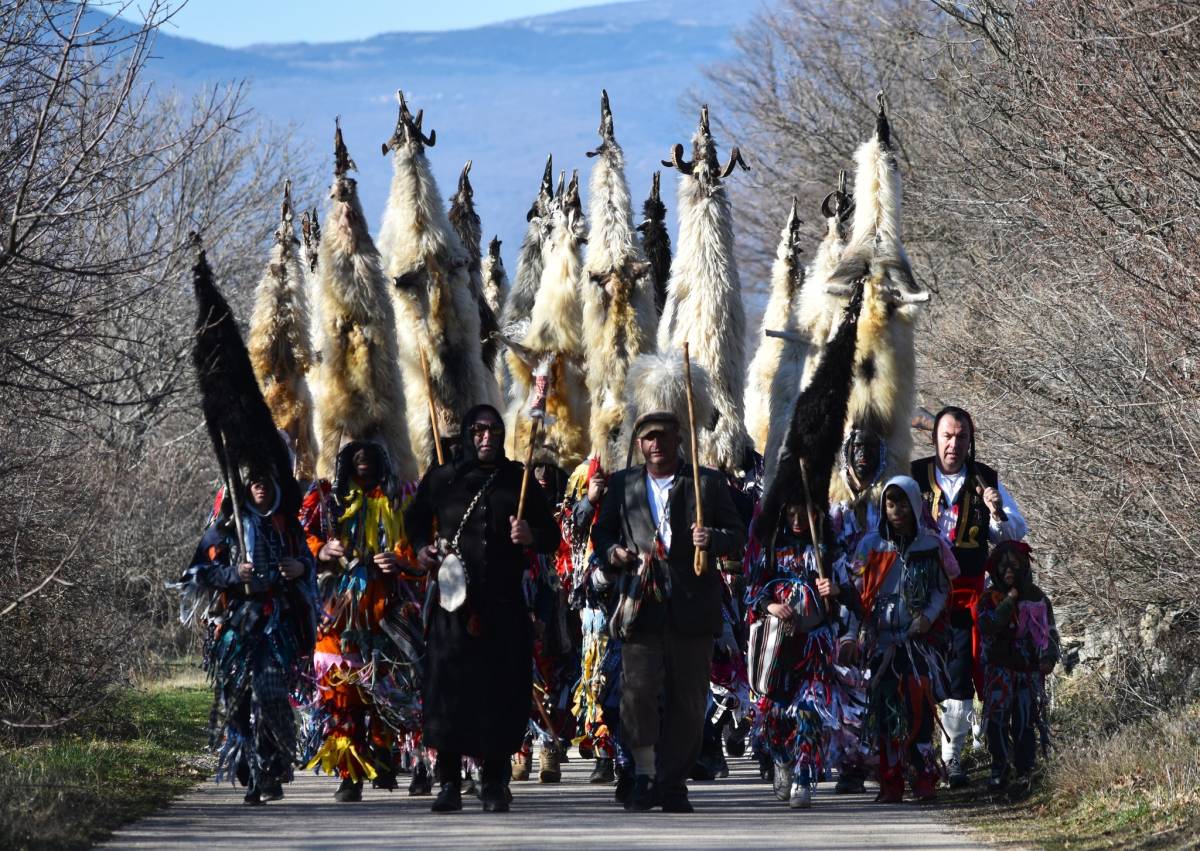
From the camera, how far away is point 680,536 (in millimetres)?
11148

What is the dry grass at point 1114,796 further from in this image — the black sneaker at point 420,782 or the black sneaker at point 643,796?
the black sneaker at point 420,782

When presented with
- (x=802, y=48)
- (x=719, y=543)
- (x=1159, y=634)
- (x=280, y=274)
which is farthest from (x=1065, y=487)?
(x=802, y=48)

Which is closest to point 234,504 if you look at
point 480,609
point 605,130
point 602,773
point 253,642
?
point 253,642

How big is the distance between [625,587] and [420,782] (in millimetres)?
1827

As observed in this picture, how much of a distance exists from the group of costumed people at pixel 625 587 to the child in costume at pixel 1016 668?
0.01m

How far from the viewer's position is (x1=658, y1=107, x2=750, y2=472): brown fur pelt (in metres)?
14.8

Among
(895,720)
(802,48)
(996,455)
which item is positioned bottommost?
(895,720)

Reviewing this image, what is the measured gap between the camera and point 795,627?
450 inches

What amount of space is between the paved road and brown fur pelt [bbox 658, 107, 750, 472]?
3.55 metres

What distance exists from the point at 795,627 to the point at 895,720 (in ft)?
2.41

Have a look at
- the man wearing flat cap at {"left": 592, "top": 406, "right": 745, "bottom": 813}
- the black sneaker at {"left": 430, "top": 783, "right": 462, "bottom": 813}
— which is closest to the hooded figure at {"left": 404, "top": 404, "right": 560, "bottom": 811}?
the black sneaker at {"left": 430, "top": 783, "right": 462, "bottom": 813}

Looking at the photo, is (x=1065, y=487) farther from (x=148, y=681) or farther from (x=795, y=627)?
(x=148, y=681)

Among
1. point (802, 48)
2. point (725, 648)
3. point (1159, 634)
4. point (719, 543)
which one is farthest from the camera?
point (802, 48)

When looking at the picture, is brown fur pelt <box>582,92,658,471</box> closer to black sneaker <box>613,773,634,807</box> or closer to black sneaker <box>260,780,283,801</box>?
black sneaker <box>613,773,634,807</box>
